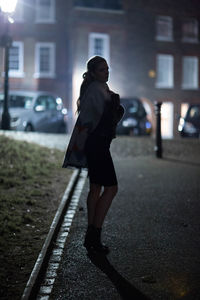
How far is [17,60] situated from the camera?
34.8 meters

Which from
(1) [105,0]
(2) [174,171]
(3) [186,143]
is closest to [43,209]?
(2) [174,171]

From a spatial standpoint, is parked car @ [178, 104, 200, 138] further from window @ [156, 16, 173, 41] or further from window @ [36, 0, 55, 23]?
window @ [36, 0, 55, 23]

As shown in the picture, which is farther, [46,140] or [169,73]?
[169,73]

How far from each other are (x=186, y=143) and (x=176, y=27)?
72.1ft

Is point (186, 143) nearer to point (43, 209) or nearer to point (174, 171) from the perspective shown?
point (174, 171)

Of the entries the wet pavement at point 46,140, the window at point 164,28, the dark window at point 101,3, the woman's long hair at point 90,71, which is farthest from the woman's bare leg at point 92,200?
the window at point 164,28

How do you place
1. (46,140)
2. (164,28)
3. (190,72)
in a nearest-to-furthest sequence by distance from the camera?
(46,140) → (164,28) → (190,72)

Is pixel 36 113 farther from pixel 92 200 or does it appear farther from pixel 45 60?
pixel 92 200

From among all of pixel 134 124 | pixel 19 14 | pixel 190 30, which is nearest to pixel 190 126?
pixel 134 124

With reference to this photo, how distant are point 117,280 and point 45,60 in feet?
105

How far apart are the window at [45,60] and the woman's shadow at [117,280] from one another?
30.7 m

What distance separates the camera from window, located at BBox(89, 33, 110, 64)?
33.6 metres

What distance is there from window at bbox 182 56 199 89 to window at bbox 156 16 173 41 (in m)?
2.09

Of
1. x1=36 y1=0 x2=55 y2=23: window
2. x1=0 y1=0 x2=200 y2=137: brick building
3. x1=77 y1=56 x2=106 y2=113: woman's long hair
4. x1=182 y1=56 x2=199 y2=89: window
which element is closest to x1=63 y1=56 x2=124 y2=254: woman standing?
x1=77 y1=56 x2=106 y2=113: woman's long hair
